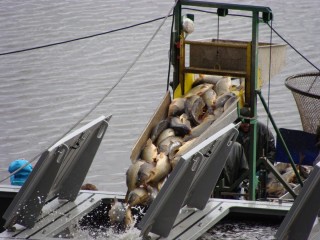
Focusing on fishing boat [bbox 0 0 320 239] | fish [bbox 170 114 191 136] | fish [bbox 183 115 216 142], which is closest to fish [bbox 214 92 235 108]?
fish [bbox 183 115 216 142]

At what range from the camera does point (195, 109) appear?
9148 mm

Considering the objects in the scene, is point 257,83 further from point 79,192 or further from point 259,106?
point 259,106

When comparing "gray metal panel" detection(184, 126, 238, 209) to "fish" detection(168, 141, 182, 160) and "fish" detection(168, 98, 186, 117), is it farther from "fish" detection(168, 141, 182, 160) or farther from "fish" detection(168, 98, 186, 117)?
"fish" detection(168, 98, 186, 117)

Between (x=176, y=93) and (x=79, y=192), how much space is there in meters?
2.89

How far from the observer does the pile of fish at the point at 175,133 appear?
7.51 meters

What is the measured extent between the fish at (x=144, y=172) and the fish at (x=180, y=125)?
94 centimetres

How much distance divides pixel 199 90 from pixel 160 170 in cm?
185

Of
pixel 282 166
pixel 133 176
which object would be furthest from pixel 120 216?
pixel 282 166

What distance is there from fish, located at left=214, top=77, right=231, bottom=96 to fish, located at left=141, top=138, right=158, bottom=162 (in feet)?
4.09

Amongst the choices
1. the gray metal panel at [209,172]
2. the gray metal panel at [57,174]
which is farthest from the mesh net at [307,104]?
the gray metal panel at [57,174]

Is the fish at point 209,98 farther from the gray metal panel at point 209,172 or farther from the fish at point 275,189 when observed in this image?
the gray metal panel at point 209,172

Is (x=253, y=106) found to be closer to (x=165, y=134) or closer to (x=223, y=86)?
(x=223, y=86)

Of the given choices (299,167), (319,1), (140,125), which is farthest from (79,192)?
(319,1)

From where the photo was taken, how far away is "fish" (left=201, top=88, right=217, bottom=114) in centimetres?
925
